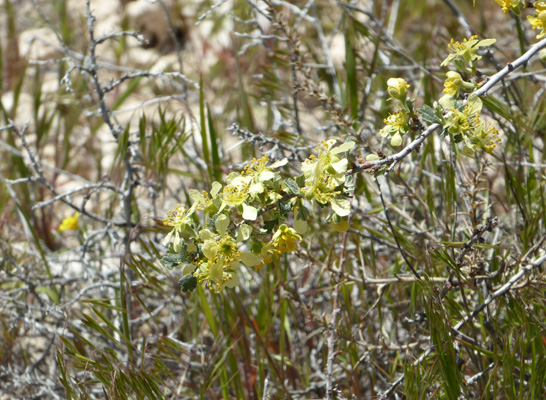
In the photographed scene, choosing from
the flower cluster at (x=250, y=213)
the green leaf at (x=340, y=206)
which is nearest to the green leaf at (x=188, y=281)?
the flower cluster at (x=250, y=213)

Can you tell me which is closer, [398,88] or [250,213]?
[250,213]

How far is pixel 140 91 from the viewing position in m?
3.50

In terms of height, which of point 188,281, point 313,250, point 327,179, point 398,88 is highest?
point 398,88

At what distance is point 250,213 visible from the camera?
0.78m

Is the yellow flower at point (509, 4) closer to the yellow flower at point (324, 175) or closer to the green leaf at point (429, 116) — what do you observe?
the green leaf at point (429, 116)

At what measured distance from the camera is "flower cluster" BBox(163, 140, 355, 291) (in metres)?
0.80

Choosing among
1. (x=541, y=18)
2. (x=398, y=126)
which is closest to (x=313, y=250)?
(x=398, y=126)

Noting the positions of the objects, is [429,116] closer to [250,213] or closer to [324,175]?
[324,175]

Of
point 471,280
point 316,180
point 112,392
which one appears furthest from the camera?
point 471,280

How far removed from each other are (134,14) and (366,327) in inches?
129

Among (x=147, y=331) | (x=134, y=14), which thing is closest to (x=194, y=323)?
(x=147, y=331)

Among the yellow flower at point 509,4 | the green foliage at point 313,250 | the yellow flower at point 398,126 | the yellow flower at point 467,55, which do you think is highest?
the yellow flower at point 509,4

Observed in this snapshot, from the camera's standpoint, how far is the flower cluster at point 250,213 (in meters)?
0.80

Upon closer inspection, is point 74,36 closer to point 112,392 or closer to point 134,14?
point 134,14
